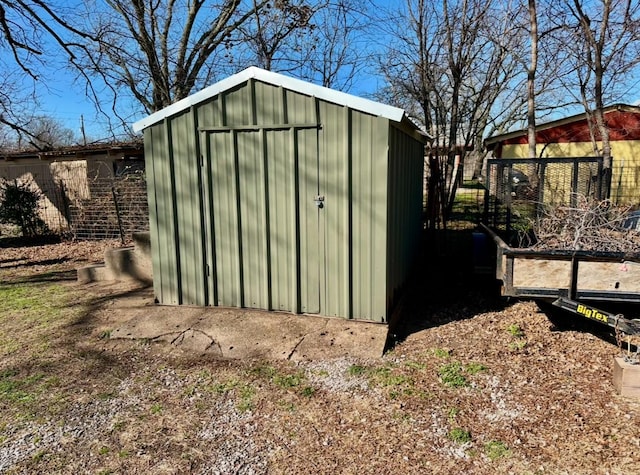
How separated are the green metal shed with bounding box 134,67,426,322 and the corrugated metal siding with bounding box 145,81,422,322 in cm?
1

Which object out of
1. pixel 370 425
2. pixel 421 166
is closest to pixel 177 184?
pixel 370 425

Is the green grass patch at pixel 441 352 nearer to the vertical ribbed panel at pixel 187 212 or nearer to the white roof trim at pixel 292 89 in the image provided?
the white roof trim at pixel 292 89

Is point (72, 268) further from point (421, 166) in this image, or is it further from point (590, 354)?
point (590, 354)

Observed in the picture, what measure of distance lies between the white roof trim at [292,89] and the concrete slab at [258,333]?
6.76 feet

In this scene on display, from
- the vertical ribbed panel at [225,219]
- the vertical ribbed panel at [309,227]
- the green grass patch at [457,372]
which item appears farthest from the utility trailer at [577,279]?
the vertical ribbed panel at [225,219]

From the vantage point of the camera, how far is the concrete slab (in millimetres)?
3967

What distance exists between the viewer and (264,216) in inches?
180

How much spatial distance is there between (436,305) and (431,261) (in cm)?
227

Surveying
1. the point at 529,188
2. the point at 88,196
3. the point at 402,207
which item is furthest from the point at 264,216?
the point at 88,196

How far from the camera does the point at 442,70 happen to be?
1028cm

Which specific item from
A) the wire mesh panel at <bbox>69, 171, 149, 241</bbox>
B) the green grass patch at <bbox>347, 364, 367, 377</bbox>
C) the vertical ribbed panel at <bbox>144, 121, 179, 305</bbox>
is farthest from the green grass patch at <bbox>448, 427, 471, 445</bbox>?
the wire mesh panel at <bbox>69, 171, 149, 241</bbox>

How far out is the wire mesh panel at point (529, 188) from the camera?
479 cm

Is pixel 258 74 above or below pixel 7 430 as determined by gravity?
above

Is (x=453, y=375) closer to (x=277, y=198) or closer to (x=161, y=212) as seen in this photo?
(x=277, y=198)
